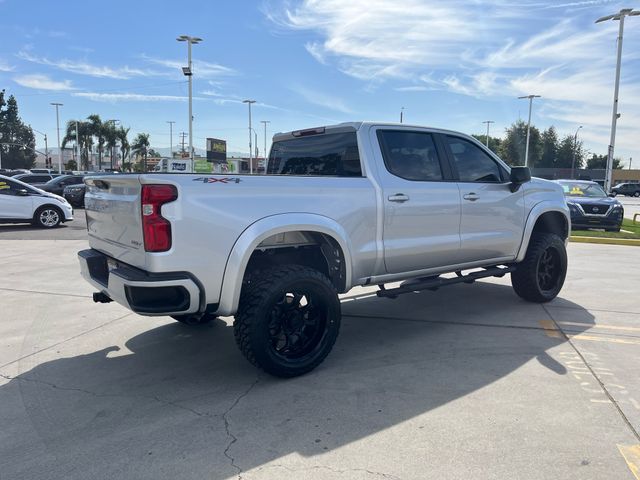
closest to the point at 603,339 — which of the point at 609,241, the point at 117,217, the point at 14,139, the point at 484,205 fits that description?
the point at 484,205

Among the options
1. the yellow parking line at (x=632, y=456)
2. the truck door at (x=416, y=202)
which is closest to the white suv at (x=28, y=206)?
the truck door at (x=416, y=202)

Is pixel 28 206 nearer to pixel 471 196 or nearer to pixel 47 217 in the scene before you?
pixel 47 217

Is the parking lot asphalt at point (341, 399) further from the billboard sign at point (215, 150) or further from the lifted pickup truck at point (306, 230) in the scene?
the billboard sign at point (215, 150)

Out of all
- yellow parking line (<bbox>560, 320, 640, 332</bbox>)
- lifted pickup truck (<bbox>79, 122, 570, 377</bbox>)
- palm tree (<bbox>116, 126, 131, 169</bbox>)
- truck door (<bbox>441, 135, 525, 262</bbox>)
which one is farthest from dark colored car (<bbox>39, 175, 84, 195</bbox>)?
palm tree (<bbox>116, 126, 131, 169</bbox>)

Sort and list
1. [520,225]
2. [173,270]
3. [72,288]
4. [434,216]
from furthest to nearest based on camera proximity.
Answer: [72,288], [520,225], [434,216], [173,270]

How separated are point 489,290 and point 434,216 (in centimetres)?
279

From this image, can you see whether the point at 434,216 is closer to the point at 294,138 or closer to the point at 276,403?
the point at 294,138

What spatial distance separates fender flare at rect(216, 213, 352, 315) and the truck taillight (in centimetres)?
46

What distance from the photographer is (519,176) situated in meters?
5.33

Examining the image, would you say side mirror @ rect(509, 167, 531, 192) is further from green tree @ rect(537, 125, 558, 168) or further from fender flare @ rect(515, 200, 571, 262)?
green tree @ rect(537, 125, 558, 168)

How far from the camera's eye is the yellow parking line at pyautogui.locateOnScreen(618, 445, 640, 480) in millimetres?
2678

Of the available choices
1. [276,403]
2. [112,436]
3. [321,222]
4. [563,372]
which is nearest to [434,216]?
[321,222]

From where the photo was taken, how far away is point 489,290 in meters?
7.05

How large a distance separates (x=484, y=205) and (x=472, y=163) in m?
0.48
